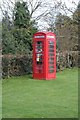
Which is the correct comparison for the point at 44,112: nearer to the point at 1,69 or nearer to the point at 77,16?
the point at 77,16

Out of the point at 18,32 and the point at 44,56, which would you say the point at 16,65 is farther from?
the point at 18,32

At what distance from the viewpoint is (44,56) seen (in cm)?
1396

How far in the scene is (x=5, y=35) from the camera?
1562 cm

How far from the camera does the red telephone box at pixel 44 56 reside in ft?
45.6

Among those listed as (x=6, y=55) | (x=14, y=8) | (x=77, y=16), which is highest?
(x=14, y=8)

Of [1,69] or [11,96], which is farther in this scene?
[1,69]

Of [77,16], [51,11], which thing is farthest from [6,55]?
[51,11]

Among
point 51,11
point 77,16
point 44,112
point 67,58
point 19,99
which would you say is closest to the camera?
point 77,16

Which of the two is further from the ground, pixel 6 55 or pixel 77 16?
pixel 77 16

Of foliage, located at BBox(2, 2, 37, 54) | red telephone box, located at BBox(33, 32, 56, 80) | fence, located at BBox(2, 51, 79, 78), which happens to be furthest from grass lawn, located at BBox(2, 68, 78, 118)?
foliage, located at BBox(2, 2, 37, 54)

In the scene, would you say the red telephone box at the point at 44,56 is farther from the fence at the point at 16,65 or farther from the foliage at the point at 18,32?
the foliage at the point at 18,32

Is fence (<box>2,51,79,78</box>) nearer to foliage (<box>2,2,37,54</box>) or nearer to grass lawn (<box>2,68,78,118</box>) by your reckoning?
foliage (<box>2,2,37,54</box>)

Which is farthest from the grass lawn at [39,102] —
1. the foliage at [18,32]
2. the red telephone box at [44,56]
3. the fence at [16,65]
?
the foliage at [18,32]

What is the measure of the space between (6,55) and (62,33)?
919 cm
